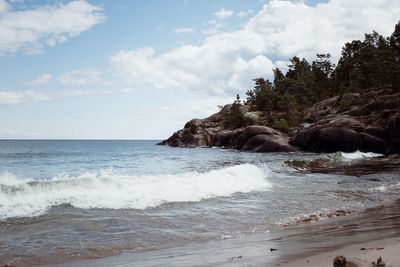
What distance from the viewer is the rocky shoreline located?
4844 cm

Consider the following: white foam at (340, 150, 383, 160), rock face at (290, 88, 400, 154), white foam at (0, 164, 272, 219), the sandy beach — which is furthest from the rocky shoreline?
the sandy beach

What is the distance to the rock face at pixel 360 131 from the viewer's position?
4747cm

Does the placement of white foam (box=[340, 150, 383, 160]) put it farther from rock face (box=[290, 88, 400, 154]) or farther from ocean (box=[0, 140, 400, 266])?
ocean (box=[0, 140, 400, 266])

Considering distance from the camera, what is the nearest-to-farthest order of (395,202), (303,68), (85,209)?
(85,209) < (395,202) < (303,68)

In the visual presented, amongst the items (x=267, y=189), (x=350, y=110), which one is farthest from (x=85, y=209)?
(x=350, y=110)

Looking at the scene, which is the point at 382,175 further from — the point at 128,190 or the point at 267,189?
the point at 128,190

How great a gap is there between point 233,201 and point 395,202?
646 cm

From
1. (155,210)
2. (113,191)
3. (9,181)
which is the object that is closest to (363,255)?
(155,210)

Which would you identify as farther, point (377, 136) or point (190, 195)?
point (377, 136)

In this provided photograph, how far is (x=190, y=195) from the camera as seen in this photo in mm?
17625

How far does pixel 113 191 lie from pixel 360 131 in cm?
4148

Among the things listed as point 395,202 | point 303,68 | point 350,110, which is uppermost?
point 303,68

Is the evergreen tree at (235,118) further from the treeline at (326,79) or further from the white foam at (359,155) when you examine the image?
the white foam at (359,155)

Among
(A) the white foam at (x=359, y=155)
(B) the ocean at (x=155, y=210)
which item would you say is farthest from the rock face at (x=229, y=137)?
(B) the ocean at (x=155, y=210)
